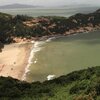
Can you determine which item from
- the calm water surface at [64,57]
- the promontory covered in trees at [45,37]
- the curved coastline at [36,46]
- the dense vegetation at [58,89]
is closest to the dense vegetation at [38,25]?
the promontory covered in trees at [45,37]

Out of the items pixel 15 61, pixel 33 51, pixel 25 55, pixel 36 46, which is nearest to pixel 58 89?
pixel 15 61

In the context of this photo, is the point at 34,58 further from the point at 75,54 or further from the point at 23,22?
the point at 23,22

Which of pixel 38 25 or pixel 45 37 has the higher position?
pixel 38 25

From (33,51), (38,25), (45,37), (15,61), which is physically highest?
(15,61)

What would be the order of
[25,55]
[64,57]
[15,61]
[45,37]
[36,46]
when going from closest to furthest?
[15,61] < [64,57] < [25,55] < [36,46] < [45,37]

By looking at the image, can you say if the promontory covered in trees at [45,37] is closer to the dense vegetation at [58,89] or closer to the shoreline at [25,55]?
Answer: the dense vegetation at [58,89]

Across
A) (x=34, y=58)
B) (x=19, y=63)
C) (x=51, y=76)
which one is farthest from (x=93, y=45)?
(x=51, y=76)

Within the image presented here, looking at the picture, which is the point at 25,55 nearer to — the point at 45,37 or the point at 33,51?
the point at 33,51

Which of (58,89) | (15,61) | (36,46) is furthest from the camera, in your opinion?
(36,46)

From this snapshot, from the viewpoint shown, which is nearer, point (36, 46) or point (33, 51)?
point (33, 51)
